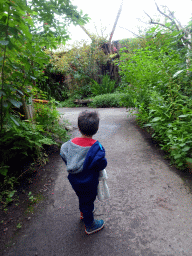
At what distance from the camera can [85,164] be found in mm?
1575

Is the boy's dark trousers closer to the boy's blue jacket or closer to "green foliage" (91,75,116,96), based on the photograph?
the boy's blue jacket

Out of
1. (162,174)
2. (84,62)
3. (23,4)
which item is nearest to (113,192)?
(162,174)

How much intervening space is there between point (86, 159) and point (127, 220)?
975 mm

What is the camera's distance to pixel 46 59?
7.01 ft

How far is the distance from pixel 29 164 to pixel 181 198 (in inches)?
96.5

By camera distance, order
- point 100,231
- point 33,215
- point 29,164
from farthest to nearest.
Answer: point 29,164 < point 33,215 < point 100,231

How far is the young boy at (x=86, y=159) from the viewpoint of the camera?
1570mm

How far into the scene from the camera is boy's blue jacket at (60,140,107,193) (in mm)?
1560

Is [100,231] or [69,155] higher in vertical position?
[69,155]

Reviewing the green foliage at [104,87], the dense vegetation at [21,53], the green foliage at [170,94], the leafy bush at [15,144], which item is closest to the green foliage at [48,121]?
the dense vegetation at [21,53]

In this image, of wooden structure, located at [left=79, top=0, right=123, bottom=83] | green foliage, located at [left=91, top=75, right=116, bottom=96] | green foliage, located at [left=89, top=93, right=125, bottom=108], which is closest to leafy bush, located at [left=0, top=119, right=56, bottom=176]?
green foliage, located at [left=89, top=93, right=125, bottom=108]

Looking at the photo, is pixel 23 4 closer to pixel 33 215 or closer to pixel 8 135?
pixel 8 135

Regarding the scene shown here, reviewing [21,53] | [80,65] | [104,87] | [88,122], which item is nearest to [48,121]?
[21,53]

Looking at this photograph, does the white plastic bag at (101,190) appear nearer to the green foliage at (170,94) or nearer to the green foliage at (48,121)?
the green foliage at (170,94)
